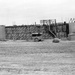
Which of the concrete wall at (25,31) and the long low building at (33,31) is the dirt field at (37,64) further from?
the concrete wall at (25,31)

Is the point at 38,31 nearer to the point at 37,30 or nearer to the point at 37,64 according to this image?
the point at 37,30

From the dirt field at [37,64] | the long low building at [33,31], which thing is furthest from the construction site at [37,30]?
the dirt field at [37,64]

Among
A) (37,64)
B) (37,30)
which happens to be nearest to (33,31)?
(37,30)

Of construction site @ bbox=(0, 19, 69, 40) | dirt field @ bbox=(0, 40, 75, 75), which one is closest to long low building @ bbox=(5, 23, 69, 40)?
construction site @ bbox=(0, 19, 69, 40)

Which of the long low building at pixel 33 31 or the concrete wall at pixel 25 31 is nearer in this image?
the long low building at pixel 33 31

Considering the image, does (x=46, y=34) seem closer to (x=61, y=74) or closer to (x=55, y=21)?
(x=55, y=21)

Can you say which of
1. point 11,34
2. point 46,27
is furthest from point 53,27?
point 11,34

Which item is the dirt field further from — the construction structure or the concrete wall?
the concrete wall

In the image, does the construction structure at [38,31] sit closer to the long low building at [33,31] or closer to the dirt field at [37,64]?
the long low building at [33,31]

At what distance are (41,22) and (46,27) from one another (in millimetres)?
3830

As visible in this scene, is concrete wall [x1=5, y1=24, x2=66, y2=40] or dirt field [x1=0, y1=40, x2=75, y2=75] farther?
concrete wall [x1=5, y1=24, x2=66, y2=40]

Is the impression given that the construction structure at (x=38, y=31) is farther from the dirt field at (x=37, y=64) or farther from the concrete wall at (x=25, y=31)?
the dirt field at (x=37, y=64)

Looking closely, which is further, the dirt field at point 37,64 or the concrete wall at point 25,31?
the concrete wall at point 25,31

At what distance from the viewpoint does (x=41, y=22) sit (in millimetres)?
60688
